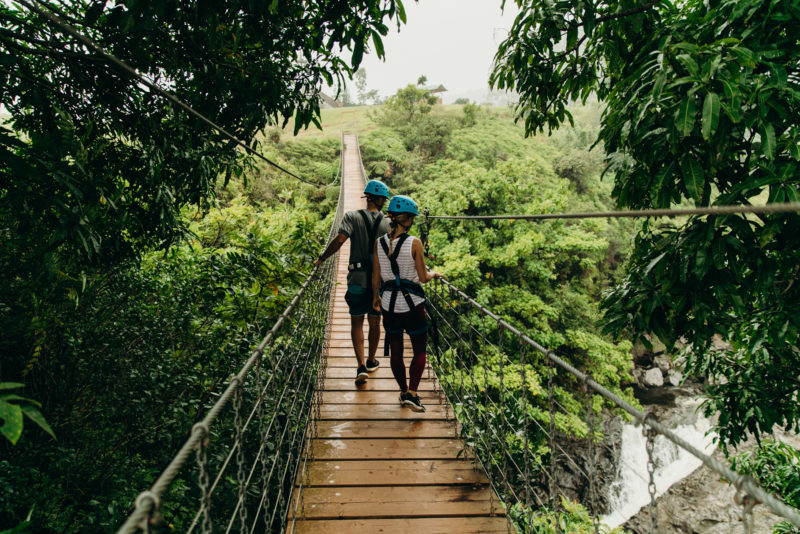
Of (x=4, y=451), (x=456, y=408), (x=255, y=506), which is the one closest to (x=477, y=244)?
(x=456, y=408)

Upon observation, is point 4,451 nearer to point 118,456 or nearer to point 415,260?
point 118,456

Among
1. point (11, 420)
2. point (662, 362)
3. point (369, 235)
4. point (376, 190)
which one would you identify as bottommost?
point (662, 362)

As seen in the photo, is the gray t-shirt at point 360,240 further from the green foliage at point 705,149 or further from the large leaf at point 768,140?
the large leaf at point 768,140

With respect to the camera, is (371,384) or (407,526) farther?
(371,384)

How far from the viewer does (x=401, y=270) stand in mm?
Answer: 2244

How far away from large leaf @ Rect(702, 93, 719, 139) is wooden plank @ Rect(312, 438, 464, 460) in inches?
72.2

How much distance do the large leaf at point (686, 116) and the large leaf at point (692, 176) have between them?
0.17 m

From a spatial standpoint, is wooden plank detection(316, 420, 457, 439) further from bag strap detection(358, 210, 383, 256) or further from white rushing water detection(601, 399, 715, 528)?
white rushing water detection(601, 399, 715, 528)

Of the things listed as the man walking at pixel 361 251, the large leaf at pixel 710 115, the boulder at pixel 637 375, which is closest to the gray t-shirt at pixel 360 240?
the man walking at pixel 361 251

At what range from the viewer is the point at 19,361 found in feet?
8.81

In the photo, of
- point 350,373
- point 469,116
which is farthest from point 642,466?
point 469,116

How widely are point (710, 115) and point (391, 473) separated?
2.03 metres

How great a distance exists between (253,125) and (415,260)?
1103 mm

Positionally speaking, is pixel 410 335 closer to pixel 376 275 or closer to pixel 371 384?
pixel 376 275
